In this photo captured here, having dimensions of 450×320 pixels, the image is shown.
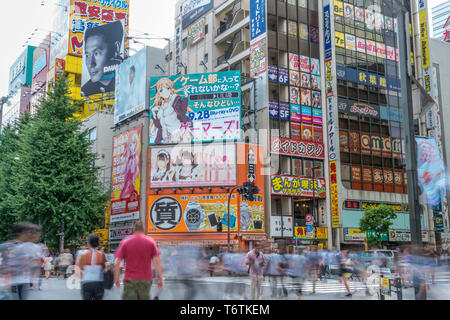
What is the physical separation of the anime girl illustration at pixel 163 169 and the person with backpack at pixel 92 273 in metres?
32.4

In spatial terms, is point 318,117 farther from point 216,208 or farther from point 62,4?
point 62,4

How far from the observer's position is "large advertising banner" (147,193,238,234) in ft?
127

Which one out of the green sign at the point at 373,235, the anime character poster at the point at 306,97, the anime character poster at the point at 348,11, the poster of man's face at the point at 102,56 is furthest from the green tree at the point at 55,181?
the anime character poster at the point at 348,11

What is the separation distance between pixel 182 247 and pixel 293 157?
31.4m

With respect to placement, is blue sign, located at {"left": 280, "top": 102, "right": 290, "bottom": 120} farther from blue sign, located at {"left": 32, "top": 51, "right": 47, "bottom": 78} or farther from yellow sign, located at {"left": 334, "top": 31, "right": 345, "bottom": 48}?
blue sign, located at {"left": 32, "top": 51, "right": 47, "bottom": 78}

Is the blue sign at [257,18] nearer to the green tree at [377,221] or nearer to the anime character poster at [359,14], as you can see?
the anime character poster at [359,14]

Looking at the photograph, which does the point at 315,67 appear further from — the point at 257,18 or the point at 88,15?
the point at 88,15

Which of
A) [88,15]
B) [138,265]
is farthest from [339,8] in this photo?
[138,265]

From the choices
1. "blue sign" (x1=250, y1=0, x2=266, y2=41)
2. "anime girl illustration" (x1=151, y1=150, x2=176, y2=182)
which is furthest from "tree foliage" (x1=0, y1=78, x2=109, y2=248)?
"blue sign" (x1=250, y1=0, x2=266, y2=41)

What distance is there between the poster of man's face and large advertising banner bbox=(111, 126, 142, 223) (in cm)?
1107

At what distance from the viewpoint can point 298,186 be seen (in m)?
41.5

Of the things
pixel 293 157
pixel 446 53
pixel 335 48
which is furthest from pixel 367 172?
pixel 446 53

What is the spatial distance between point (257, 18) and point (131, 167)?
17594mm

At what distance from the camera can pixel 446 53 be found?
5847cm
